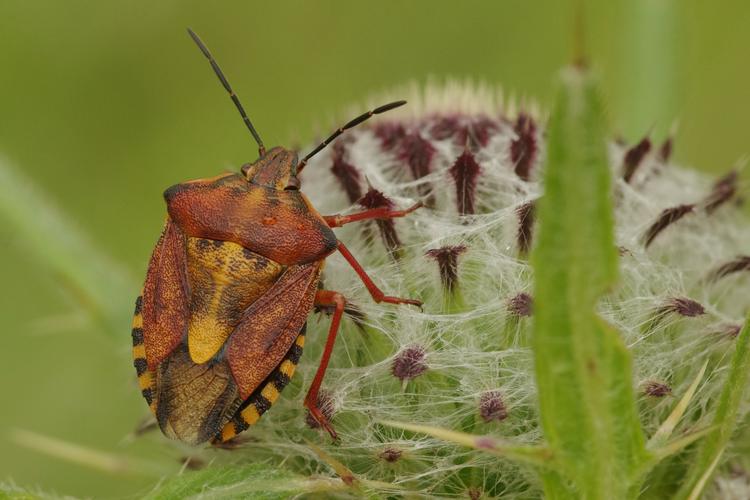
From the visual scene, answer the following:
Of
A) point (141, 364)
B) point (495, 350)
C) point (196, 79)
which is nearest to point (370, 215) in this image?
point (495, 350)

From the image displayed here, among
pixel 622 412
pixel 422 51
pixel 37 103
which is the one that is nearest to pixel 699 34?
pixel 422 51

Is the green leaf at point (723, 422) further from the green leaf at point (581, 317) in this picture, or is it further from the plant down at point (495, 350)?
the green leaf at point (581, 317)

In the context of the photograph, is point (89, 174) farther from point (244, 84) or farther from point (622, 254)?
point (622, 254)

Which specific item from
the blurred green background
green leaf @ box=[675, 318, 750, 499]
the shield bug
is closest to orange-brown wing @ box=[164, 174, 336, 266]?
the shield bug

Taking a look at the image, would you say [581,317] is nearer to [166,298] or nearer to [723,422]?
[723,422]

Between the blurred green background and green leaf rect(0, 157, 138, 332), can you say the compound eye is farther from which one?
the blurred green background

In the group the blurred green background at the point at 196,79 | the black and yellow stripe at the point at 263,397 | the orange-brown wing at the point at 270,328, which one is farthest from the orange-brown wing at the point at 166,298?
the blurred green background at the point at 196,79

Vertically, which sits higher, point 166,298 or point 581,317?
point 581,317
